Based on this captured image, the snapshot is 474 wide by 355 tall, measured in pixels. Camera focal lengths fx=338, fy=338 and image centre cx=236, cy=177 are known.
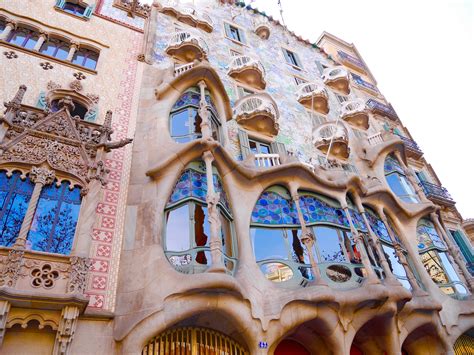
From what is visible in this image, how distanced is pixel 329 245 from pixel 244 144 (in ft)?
17.3

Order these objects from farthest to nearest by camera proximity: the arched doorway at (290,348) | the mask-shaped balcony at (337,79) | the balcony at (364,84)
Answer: the balcony at (364,84) < the mask-shaped balcony at (337,79) < the arched doorway at (290,348)

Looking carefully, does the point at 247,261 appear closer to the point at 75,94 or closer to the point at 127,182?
the point at 127,182

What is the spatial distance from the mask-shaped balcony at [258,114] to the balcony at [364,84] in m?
14.2

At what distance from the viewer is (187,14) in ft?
60.4

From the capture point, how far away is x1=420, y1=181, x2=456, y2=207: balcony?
1872cm

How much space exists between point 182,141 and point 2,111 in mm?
5002

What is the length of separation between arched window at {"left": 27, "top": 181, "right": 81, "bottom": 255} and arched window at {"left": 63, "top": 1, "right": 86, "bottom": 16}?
9.79m

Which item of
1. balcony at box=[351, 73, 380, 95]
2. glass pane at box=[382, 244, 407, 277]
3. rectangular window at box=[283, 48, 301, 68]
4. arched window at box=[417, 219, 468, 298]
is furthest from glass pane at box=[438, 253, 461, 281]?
balcony at box=[351, 73, 380, 95]

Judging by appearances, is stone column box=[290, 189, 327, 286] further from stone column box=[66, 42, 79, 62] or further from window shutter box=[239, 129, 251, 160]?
stone column box=[66, 42, 79, 62]

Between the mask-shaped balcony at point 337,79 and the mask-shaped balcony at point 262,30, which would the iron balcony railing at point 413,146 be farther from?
the mask-shaped balcony at point 262,30

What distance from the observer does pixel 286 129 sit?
16406 mm

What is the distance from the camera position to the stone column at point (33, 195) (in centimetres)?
696

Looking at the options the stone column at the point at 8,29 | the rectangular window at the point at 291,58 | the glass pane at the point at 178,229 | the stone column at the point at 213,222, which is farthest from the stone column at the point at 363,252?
the rectangular window at the point at 291,58

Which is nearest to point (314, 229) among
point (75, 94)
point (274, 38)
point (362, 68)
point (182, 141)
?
point (182, 141)
